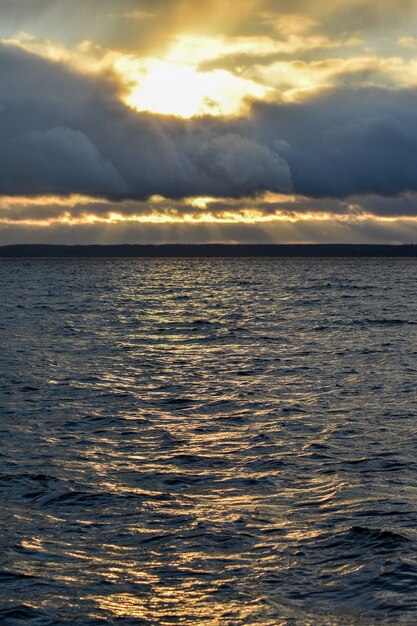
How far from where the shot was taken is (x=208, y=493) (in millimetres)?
15305

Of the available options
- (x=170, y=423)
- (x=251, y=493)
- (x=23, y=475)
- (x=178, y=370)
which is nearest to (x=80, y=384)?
(x=178, y=370)

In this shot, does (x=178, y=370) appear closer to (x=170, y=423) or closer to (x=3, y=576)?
(x=170, y=423)

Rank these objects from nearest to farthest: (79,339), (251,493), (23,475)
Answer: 1. (251,493)
2. (23,475)
3. (79,339)

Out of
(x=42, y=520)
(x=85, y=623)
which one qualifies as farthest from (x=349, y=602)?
(x=42, y=520)

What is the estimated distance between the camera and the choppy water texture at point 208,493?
1063cm

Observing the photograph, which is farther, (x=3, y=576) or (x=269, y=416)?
(x=269, y=416)

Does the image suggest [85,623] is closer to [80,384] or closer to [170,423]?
[170,423]

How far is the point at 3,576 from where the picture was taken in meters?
11.3

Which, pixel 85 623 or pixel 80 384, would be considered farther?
pixel 80 384

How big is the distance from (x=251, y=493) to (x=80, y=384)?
14.8 m

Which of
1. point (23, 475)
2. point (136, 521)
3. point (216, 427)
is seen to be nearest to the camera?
point (136, 521)

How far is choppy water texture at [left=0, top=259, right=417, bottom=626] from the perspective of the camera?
34.9 feet

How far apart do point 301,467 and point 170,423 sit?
18.9 feet

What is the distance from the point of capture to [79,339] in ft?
150
